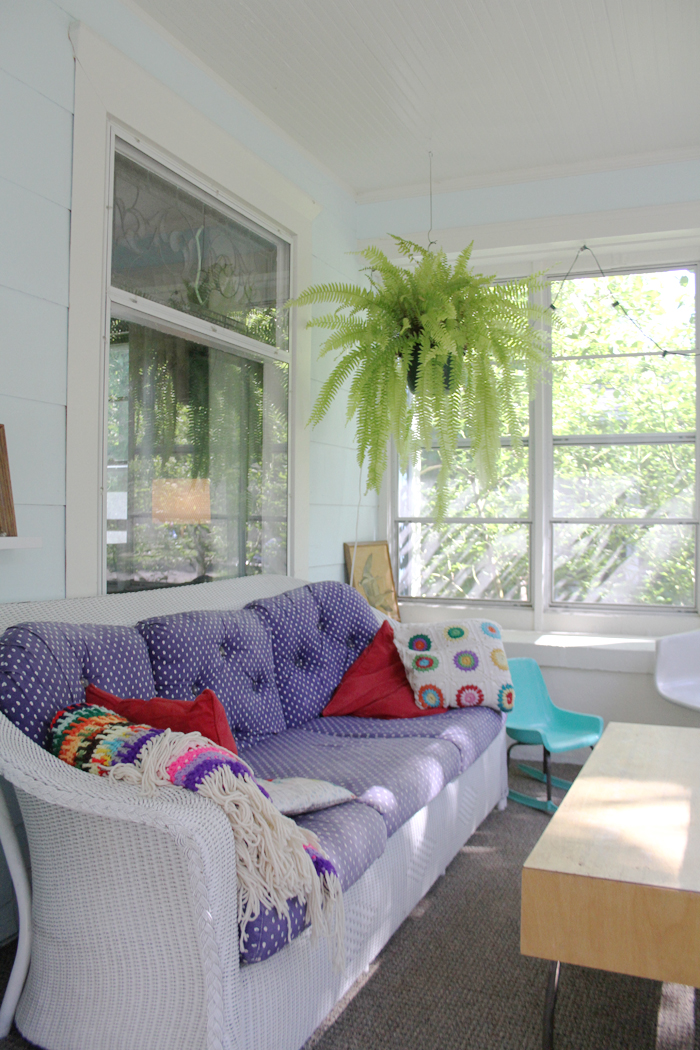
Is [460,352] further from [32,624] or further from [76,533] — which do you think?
[32,624]

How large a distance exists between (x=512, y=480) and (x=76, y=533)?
7.86 ft

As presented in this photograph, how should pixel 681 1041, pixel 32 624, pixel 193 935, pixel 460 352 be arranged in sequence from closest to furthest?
pixel 193 935
pixel 681 1041
pixel 32 624
pixel 460 352

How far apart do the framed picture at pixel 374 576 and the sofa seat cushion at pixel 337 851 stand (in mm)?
2138

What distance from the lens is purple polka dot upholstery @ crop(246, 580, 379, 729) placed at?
259cm

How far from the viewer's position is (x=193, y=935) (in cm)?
129

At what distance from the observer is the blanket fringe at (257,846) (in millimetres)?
1304

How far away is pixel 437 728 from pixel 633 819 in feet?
2.64

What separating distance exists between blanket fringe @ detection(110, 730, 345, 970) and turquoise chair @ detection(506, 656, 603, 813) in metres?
1.61

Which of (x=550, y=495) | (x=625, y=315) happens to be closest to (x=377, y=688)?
(x=550, y=495)

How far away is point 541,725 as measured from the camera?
3.07 metres

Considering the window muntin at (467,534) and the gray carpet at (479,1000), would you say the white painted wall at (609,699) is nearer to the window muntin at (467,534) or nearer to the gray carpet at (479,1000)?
the window muntin at (467,534)

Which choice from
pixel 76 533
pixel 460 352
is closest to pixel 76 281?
pixel 76 533

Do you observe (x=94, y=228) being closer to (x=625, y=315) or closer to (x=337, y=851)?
(x=337, y=851)

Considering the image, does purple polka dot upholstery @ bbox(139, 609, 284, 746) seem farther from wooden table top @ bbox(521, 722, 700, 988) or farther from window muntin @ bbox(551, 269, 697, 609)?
window muntin @ bbox(551, 269, 697, 609)
